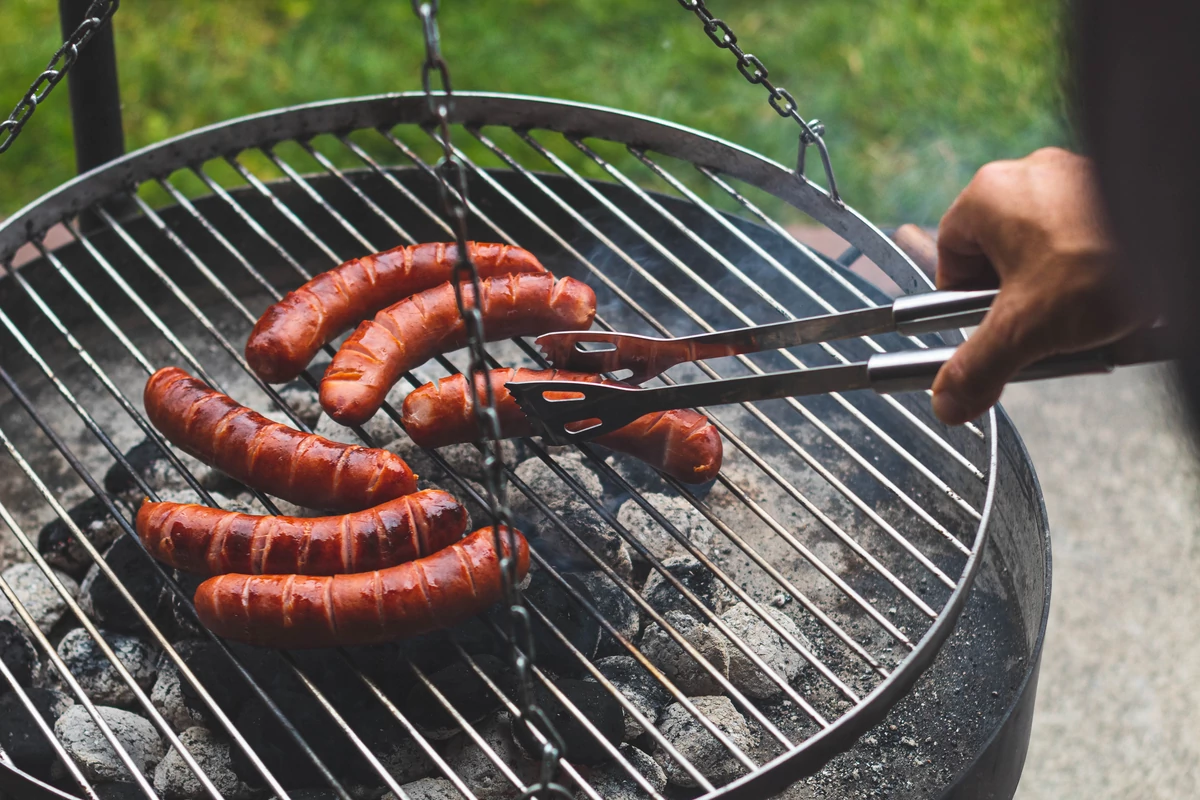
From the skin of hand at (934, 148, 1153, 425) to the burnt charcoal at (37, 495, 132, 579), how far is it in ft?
7.12

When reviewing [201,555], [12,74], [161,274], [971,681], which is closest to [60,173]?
[12,74]

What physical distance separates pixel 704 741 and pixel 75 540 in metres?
1.74

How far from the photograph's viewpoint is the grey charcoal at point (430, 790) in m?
2.20

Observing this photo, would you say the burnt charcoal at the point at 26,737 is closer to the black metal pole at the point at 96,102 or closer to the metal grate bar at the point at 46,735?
the metal grate bar at the point at 46,735

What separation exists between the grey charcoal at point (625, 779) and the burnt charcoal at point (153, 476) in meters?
1.29

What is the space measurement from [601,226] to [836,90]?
2.47m

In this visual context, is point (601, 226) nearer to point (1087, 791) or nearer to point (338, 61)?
point (1087, 791)

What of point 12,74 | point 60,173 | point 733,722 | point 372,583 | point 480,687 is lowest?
point 733,722

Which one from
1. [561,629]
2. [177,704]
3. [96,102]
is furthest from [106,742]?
[96,102]

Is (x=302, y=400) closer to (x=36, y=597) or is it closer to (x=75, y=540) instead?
(x=75, y=540)

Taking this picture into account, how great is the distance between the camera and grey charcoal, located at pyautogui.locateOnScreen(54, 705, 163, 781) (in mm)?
2287

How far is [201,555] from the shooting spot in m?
2.21

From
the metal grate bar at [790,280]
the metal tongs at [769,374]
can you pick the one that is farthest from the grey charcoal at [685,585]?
the metal grate bar at [790,280]

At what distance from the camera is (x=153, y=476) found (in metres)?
2.89
